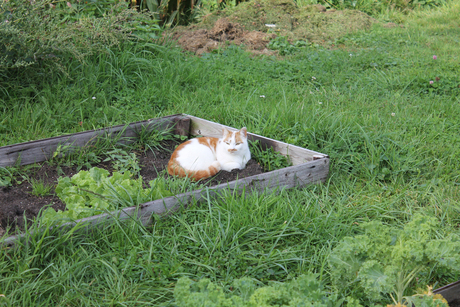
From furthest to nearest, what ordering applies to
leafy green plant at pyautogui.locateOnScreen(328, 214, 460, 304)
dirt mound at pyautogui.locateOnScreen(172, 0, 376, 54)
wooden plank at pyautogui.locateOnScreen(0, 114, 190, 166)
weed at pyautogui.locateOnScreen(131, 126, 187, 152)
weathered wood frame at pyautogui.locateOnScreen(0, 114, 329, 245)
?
dirt mound at pyautogui.locateOnScreen(172, 0, 376, 54), weed at pyautogui.locateOnScreen(131, 126, 187, 152), wooden plank at pyautogui.locateOnScreen(0, 114, 190, 166), weathered wood frame at pyautogui.locateOnScreen(0, 114, 329, 245), leafy green plant at pyautogui.locateOnScreen(328, 214, 460, 304)

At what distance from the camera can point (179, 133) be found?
4.09 m

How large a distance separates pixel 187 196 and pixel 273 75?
3439mm

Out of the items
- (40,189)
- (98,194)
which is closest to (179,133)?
(40,189)

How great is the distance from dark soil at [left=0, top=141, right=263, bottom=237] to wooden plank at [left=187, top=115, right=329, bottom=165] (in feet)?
0.80

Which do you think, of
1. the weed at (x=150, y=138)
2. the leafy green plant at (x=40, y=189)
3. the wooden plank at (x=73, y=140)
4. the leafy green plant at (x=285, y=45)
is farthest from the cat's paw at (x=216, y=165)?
the leafy green plant at (x=285, y=45)

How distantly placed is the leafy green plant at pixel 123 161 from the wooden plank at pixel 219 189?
837mm

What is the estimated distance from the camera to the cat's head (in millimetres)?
3214

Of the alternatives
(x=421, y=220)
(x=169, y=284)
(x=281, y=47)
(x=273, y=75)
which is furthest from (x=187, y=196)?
(x=281, y=47)

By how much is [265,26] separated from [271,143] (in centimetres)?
476

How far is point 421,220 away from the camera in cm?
202

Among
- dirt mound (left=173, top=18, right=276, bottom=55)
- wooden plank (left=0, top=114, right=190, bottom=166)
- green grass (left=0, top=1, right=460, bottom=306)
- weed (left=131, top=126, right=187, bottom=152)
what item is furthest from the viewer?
dirt mound (left=173, top=18, right=276, bottom=55)

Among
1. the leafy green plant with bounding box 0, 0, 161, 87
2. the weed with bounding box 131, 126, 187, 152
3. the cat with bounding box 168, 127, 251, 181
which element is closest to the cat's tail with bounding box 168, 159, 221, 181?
the cat with bounding box 168, 127, 251, 181

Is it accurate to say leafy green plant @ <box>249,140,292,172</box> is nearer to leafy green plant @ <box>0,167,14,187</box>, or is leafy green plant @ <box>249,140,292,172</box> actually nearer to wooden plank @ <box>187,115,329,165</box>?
wooden plank @ <box>187,115,329,165</box>

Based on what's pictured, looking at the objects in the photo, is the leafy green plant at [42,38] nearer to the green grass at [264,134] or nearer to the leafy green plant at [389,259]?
the green grass at [264,134]
